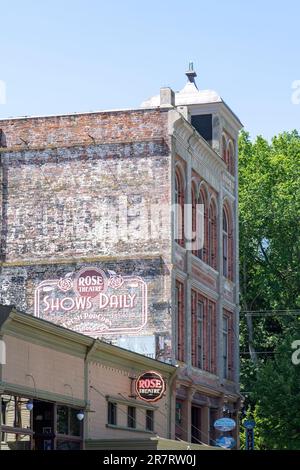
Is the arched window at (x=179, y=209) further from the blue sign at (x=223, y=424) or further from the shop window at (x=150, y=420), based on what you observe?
the shop window at (x=150, y=420)

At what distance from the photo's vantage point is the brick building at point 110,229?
47.7 meters

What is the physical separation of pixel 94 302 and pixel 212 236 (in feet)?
25.9

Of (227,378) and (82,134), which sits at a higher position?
(82,134)

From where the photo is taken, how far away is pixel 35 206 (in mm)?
49219

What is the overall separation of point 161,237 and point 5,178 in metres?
6.54

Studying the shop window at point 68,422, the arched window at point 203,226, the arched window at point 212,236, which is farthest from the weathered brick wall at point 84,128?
the shop window at point 68,422

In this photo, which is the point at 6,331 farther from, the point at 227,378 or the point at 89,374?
the point at 227,378

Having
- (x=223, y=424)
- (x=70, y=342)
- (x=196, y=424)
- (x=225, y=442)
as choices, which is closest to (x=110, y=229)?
(x=223, y=424)

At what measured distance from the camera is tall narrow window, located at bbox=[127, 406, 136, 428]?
42312 millimetres

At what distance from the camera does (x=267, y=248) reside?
69188 mm

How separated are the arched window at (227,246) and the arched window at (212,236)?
197 centimetres

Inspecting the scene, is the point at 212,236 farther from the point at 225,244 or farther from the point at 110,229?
the point at 110,229

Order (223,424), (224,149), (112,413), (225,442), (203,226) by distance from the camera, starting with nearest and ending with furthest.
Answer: (112,413), (223,424), (225,442), (203,226), (224,149)
